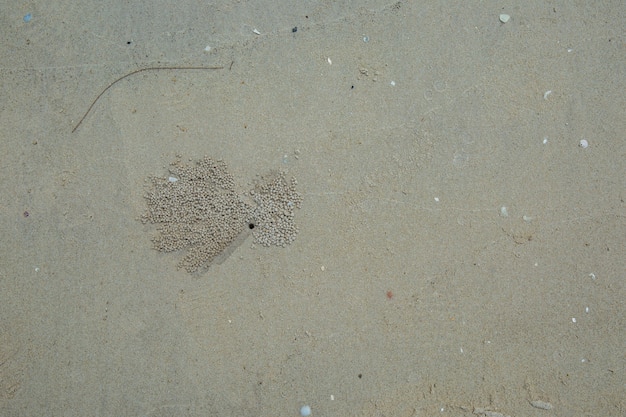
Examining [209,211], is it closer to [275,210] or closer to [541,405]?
[275,210]

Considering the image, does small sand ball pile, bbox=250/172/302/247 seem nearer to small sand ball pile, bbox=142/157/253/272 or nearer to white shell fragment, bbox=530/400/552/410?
small sand ball pile, bbox=142/157/253/272

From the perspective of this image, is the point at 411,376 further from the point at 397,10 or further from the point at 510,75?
the point at 397,10

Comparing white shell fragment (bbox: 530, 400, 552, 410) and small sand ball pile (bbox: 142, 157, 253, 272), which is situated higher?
small sand ball pile (bbox: 142, 157, 253, 272)

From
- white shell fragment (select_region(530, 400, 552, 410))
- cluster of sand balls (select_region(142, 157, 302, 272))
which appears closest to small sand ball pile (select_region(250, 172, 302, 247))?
cluster of sand balls (select_region(142, 157, 302, 272))

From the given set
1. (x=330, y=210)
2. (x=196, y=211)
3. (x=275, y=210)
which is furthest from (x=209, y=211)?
(x=330, y=210)

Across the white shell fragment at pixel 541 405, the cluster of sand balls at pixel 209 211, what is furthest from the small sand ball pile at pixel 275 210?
the white shell fragment at pixel 541 405

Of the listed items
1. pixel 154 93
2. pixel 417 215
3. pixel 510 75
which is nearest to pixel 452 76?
pixel 510 75

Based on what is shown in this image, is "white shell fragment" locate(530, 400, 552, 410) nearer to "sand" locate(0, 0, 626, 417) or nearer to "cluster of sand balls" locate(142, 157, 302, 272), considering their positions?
"sand" locate(0, 0, 626, 417)
